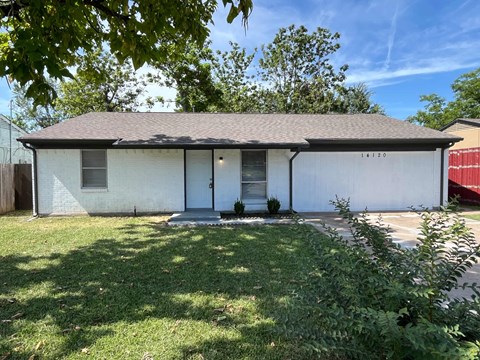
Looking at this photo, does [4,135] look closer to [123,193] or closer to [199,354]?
[123,193]

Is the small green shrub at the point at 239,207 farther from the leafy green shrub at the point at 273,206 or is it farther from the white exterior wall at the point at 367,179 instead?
the white exterior wall at the point at 367,179

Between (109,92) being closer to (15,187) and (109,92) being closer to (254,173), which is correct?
(15,187)

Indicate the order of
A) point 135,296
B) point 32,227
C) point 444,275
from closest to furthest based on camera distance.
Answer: point 444,275
point 135,296
point 32,227

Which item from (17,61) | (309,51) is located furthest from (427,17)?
(17,61)

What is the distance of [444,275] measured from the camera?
2170 millimetres

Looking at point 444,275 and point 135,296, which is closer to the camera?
point 444,275

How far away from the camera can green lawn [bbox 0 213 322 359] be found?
280 centimetres

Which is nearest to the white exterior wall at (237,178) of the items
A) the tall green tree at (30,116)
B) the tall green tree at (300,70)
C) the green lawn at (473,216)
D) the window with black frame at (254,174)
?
the window with black frame at (254,174)

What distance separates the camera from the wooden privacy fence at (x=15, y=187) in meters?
11.1

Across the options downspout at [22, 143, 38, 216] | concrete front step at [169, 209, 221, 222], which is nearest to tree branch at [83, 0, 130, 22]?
concrete front step at [169, 209, 221, 222]

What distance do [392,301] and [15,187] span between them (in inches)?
558

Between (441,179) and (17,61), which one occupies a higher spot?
(17,61)

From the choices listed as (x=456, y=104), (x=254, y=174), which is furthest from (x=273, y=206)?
(x=456, y=104)

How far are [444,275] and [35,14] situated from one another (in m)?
4.98
